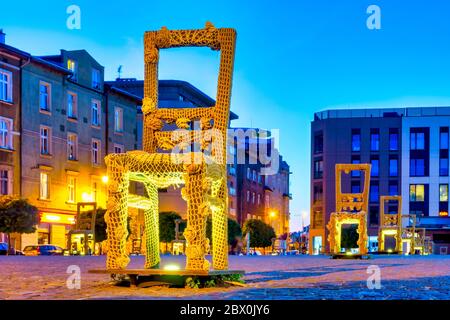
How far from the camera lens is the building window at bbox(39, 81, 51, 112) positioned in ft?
174

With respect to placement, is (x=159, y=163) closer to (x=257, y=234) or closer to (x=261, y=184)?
(x=257, y=234)

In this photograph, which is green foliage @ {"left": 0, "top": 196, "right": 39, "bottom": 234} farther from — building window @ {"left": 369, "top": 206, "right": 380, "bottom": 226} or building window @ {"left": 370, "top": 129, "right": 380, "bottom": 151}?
building window @ {"left": 370, "top": 129, "right": 380, "bottom": 151}

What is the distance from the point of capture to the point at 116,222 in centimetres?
1011

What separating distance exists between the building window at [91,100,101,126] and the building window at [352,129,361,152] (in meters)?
47.2

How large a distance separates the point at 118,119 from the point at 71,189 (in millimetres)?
9373

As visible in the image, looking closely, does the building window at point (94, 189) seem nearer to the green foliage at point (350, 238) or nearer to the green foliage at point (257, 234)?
the green foliage at point (257, 234)

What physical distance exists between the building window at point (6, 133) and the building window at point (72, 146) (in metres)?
7.28

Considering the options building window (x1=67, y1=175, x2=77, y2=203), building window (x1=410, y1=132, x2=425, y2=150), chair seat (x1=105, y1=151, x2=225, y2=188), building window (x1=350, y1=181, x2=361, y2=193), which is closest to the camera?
chair seat (x1=105, y1=151, x2=225, y2=188)

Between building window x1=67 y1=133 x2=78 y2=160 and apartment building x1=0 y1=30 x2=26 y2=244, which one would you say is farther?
building window x1=67 y1=133 x2=78 y2=160

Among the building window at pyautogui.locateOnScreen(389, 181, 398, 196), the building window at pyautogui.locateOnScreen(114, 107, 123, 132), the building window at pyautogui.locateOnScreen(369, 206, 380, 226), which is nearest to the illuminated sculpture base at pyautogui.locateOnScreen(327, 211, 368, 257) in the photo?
the building window at pyautogui.locateOnScreen(114, 107, 123, 132)

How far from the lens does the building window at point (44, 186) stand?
52.3 meters

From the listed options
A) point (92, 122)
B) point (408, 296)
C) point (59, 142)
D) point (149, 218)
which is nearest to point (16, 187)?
point (59, 142)

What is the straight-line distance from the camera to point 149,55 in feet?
38.1

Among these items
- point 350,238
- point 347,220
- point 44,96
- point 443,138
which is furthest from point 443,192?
point 347,220
